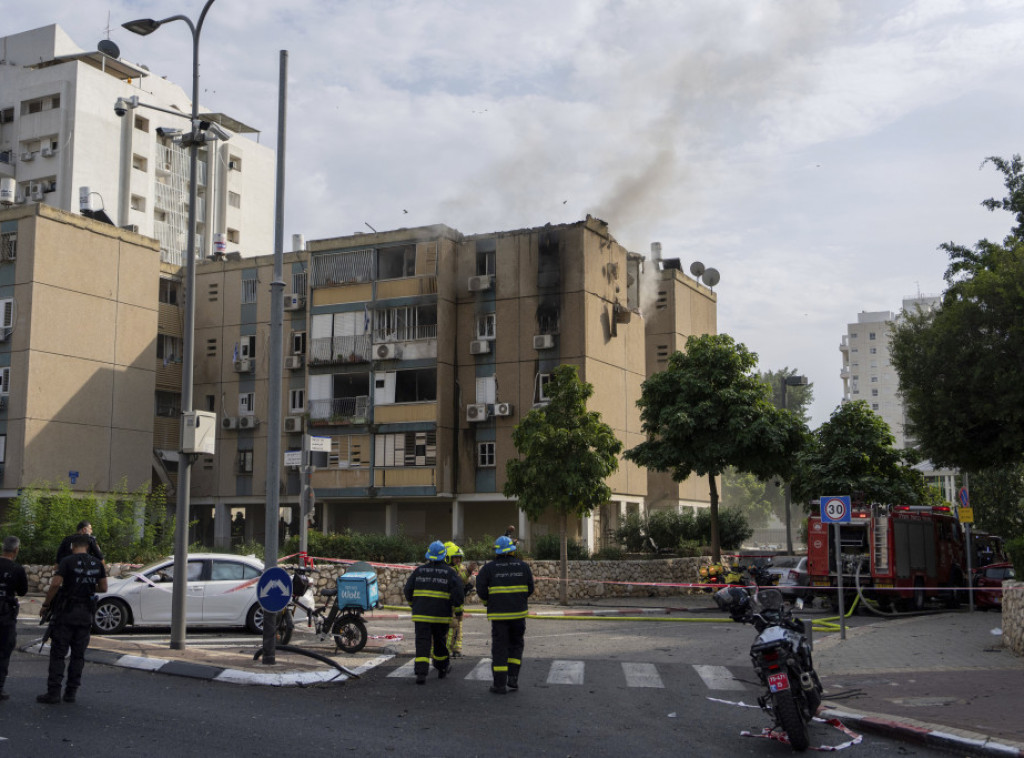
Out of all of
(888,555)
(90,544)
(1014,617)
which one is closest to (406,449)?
(888,555)

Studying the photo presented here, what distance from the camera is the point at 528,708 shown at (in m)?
10.8

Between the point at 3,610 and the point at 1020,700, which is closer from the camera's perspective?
the point at 3,610

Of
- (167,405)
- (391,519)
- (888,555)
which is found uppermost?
(167,405)

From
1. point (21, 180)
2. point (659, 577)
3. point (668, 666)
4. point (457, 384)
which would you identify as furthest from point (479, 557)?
point (21, 180)

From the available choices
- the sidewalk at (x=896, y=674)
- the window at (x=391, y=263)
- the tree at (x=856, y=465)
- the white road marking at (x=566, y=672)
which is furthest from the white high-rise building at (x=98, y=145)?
the white road marking at (x=566, y=672)

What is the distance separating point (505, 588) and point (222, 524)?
117ft

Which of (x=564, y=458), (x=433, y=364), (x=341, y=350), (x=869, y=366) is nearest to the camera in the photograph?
(x=564, y=458)

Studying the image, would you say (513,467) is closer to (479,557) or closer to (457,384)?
(479,557)

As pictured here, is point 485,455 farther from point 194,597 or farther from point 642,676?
point 642,676

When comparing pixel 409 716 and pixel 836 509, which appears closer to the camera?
pixel 409 716

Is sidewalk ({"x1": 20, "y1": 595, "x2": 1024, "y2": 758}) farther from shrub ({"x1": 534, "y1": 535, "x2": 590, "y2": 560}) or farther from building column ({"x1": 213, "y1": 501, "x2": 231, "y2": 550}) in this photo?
building column ({"x1": 213, "y1": 501, "x2": 231, "y2": 550})

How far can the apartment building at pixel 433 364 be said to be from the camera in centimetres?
3934

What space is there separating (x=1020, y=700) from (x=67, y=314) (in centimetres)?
3717

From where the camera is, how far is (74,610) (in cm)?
1076
